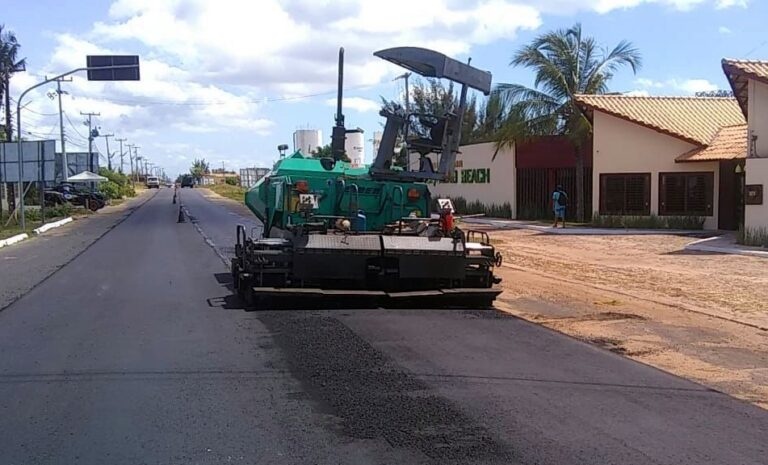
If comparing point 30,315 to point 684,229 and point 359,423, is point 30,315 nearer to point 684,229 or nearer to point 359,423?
point 359,423

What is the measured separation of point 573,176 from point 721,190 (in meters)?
8.46

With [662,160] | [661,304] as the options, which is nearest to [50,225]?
[662,160]

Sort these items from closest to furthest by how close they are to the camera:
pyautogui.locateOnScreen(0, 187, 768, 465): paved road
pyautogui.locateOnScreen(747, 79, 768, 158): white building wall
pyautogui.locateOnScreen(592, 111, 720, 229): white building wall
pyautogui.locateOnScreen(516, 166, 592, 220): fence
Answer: pyautogui.locateOnScreen(0, 187, 768, 465): paved road, pyautogui.locateOnScreen(747, 79, 768, 158): white building wall, pyautogui.locateOnScreen(592, 111, 720, 229): white building wall, pyautogui.locateOnScreen(516, 166, 592, 220): fence

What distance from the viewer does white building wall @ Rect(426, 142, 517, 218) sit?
37.6 meters

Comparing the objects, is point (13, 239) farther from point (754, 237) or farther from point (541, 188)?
point (754, 237)

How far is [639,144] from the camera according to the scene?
3028cm

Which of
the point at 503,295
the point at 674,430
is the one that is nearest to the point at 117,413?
the point at 674,430

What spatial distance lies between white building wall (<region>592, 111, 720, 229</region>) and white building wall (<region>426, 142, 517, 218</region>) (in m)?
6.32

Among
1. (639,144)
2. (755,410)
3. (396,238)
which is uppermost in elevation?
(639,144)

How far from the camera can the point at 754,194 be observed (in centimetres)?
2180

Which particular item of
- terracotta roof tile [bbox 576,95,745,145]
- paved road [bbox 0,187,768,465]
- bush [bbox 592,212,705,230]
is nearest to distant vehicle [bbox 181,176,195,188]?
terracotta roof tile [bbox 576,95,745,145]

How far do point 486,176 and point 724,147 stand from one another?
43.9 feet

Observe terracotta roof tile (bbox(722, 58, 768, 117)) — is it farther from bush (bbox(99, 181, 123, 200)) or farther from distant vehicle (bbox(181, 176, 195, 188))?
distant vehicle (bbox(181, 176, 195, 188))

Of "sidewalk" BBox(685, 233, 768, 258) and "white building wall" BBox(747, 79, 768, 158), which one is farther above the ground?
"white building wall" BBox(747, 79, 768, 158)
